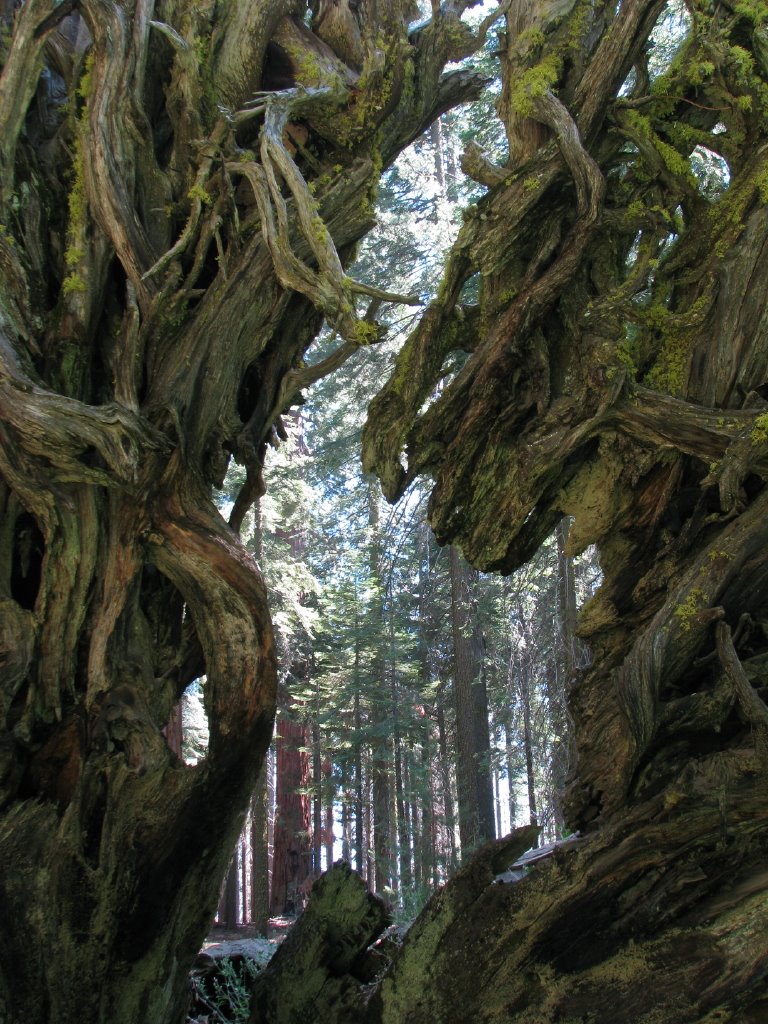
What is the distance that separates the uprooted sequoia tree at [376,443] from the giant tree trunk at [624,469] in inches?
0.8

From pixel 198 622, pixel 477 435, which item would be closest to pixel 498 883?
pixel 198 622

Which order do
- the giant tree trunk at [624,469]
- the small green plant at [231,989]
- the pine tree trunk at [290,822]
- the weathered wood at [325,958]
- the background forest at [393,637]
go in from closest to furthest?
the giant tree trunk at [624,469] < the weathered wood at [325,958] < the small green plant at [231,989] < the background forest at [393,637] < the pine tree trunk at [290,822]

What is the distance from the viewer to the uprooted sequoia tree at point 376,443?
394 cm

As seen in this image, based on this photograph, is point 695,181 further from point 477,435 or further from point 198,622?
point 198,622

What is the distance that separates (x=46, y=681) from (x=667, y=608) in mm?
3214

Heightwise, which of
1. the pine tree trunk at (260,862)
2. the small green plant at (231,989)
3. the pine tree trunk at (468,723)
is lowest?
the small green plant at (231,989)

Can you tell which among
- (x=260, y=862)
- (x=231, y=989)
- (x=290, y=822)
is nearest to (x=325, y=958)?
(x=231, y=989)

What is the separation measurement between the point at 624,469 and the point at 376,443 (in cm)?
150

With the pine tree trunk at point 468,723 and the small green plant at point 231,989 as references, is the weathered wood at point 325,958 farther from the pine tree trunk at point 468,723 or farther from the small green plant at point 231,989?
the pine tree trunk at point 468,723

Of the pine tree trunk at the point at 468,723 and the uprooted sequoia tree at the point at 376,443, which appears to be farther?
the pine tree trunk at the point at 468,723

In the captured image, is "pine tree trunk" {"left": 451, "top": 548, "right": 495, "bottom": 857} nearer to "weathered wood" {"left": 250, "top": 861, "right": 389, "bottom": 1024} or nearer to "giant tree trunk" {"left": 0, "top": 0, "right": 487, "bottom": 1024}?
"weathered wood" {"left": 250, "top": 861, "right": 389, "bottom": 1024}

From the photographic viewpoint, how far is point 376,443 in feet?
17.0

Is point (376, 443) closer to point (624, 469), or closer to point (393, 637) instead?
point (624, 469)

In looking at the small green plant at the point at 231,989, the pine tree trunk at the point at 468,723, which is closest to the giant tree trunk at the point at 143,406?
the small green plant at the point at 231,989
